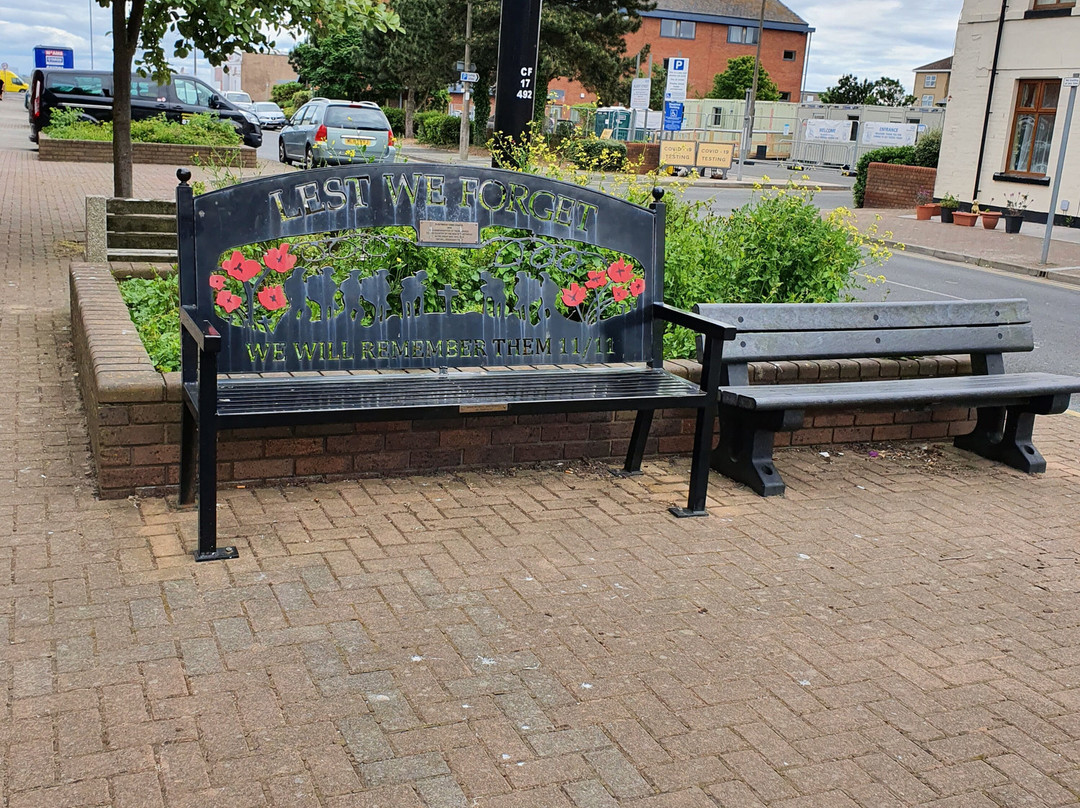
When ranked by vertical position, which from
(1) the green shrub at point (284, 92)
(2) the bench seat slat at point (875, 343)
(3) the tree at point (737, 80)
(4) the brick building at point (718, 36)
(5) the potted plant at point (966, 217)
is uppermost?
(4) the brick building at point (718, 36)

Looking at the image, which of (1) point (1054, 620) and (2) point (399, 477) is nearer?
(1) point (1054, 620)

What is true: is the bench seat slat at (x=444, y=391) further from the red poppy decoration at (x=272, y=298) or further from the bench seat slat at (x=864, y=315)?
the bench seat slat at (x=864, y=315)

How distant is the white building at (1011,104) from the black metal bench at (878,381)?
62.2 feet

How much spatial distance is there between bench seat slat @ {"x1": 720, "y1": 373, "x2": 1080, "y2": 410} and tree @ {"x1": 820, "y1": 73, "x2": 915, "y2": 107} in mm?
73420

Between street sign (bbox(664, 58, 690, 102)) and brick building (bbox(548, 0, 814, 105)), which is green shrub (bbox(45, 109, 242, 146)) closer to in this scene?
street sign (bbox(664, 58, 690, 102))

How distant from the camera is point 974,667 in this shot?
149 inches

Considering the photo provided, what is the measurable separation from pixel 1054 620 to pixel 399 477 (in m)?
2.78

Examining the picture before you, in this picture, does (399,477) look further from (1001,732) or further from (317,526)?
(1001,732)

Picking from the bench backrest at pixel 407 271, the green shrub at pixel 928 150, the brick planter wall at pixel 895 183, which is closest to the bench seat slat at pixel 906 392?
the bench backrest at pixel 407 271

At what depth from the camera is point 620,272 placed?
17.1 feet

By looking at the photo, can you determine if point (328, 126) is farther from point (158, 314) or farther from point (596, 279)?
point (596, 279)

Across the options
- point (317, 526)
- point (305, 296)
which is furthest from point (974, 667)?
point (305, 296)

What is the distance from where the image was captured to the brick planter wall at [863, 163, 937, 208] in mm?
27344

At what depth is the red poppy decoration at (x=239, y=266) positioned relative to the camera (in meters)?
4.43
